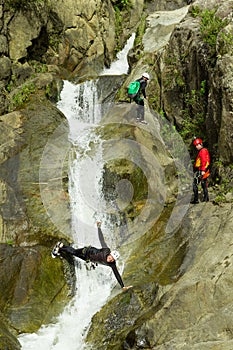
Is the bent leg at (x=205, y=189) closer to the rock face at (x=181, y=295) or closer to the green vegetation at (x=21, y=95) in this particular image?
the rock face at (x=181, y=295)

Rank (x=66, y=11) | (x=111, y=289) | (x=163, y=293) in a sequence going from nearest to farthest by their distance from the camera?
(x=163, y=293) → (x=111, y=289) → (x=66, y=11)

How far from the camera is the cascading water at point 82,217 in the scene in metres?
11.0

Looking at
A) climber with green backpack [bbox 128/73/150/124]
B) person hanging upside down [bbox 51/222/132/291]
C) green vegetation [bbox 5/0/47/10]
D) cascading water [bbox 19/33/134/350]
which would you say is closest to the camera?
person hanging upside down [bbox 51/222/132/291]

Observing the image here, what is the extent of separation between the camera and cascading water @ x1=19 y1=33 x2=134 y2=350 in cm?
1101

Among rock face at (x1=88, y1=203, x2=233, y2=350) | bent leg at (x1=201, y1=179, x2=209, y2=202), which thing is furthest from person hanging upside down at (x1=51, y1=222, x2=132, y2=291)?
bent leg at (x1=201, y1=179, x2=209, y2=202)

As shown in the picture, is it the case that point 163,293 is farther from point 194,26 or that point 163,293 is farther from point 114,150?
point 194,26

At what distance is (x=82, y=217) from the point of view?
14.7 metres

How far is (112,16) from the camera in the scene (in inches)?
1118

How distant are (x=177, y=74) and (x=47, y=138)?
6357 millimetres

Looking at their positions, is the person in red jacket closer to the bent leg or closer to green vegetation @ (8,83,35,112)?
the bent leg

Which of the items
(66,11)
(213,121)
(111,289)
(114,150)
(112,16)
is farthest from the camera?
(112,16)

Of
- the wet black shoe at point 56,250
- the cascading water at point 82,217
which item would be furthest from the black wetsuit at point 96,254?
the cascading water at point 82,217

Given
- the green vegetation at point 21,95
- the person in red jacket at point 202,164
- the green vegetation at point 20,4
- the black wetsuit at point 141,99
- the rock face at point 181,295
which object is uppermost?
the green vegetation at point 20,4

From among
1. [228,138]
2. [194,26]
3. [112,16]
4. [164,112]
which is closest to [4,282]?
[228,138]
